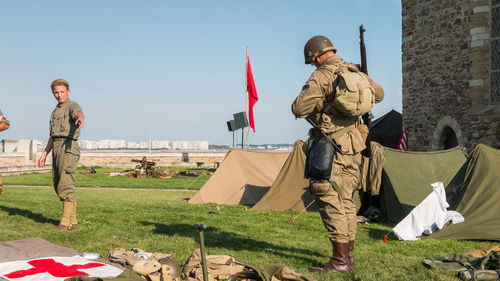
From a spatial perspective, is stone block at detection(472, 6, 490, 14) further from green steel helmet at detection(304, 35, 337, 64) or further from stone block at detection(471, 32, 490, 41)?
green steel helmet at detection(304, 35, 337, 64)

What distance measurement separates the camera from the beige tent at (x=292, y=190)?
8.98m

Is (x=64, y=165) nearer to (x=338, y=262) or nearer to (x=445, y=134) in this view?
(x=338, y=262)

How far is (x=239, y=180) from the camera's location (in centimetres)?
1089

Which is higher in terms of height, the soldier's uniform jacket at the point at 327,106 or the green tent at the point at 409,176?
the soldier's uniform jacket at the point at 327,106

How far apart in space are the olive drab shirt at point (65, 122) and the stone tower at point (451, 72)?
1109 cm

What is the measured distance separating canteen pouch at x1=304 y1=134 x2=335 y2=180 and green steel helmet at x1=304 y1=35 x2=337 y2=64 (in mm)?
754

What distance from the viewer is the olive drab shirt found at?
6.40 m

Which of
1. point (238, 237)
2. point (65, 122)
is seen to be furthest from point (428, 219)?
point (65, 122)

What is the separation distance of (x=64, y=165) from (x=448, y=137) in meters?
12.1

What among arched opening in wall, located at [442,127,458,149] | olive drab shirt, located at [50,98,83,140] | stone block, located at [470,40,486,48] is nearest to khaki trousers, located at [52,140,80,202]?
olive drab shirt, located at [50,98,83,140]

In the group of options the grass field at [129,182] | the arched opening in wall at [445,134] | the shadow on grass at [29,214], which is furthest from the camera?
the grass field at [129,182]

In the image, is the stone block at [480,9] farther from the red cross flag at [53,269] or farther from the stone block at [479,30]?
the red cross flag at [53,269]

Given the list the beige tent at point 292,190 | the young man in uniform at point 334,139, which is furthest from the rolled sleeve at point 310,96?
the beige tent at point 292,190

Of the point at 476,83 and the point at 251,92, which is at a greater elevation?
the point at 251,92
